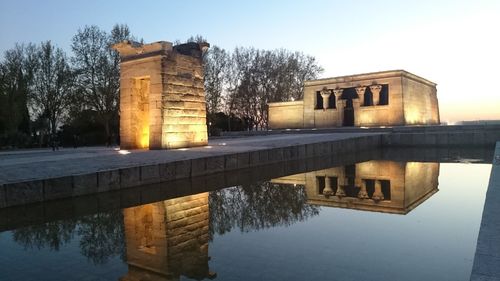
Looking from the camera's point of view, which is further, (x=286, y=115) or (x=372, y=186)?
(x=286, y=115)

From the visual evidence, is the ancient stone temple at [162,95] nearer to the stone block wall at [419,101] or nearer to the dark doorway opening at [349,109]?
the dark doorway opening at [349,109]

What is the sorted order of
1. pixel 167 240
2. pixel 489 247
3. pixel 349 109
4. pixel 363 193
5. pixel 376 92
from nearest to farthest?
pixel 489 247
pixel 167 240
pixel 363 193
pixel 376 92
pixel 349 109

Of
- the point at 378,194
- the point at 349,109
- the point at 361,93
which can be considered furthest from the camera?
the point at 349,109

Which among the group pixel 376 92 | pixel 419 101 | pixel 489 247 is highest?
pixel 376 92

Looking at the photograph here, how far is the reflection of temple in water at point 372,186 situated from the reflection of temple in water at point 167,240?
9.31ft

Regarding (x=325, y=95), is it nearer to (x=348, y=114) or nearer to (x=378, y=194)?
(x=348, y=114)

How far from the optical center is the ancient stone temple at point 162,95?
671 inches

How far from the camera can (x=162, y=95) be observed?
666 inches

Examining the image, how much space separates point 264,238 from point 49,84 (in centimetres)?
4003

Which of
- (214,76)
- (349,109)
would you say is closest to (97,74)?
(214,76)

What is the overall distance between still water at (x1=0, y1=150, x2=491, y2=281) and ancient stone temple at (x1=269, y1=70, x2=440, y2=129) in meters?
27.1

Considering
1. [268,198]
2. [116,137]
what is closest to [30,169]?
[268,198]

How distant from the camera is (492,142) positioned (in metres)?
24.3

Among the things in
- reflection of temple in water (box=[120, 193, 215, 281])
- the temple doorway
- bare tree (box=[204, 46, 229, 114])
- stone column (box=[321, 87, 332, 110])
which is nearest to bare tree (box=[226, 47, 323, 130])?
bare tree (box=[204, 46, 229, 114])
